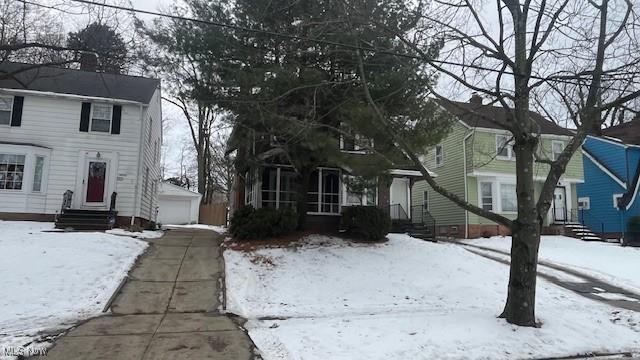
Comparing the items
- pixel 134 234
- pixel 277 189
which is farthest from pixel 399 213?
pixel 134 234

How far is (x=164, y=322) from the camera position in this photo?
884 cm

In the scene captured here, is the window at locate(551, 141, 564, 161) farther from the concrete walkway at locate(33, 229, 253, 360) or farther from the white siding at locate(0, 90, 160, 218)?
the white siding at locate(0, 90, 160, 218)

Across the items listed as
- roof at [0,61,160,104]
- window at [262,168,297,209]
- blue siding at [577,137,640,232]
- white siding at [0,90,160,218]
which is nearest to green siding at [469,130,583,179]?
blue siding at [577,137,640,232]

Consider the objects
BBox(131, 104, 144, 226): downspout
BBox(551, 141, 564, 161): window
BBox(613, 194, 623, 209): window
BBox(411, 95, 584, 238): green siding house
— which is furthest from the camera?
BBox(613, 194, 623, 209): window

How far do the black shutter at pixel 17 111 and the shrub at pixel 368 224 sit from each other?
13.6 meters

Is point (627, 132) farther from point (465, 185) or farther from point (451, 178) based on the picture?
point (465, 185)

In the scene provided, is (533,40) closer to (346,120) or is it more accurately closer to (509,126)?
(509,126)

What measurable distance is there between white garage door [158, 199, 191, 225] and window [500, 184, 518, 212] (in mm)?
23159

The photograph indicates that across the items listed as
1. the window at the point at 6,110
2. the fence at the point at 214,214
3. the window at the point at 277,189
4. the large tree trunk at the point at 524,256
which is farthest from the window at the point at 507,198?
the window at the point at 6,110

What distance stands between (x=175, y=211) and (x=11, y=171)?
744 inches

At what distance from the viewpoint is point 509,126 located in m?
10.1

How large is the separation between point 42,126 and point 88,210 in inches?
153

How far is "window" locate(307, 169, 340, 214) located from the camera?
20.2 metres

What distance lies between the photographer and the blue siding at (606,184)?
2705 centimetres
